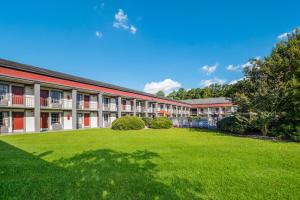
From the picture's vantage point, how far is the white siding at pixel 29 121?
19744 mm

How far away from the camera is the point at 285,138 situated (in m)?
13.3

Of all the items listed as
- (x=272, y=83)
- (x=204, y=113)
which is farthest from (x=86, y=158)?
(x=204, y=113)

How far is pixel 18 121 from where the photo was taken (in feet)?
62.8

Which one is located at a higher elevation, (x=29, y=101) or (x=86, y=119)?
(x=29, y=101)

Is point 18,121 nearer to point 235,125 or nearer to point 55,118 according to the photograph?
point 55,118

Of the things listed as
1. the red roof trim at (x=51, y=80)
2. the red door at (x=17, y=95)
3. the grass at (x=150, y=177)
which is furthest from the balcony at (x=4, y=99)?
the grass at (x=150, y=177)

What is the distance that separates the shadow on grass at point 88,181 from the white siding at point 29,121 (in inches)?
622

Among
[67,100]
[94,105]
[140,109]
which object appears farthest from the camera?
[140,109]

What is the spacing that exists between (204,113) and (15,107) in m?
54.9

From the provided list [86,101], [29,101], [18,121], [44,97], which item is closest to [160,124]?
[86,101]

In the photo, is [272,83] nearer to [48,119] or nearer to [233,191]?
[233,191]

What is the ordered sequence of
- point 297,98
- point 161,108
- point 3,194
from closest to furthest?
point 3,194 → point 297,98 → point 161,108

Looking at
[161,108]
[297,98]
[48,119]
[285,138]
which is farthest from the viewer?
[161,108]

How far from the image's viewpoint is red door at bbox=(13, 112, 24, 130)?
61.9 ft
